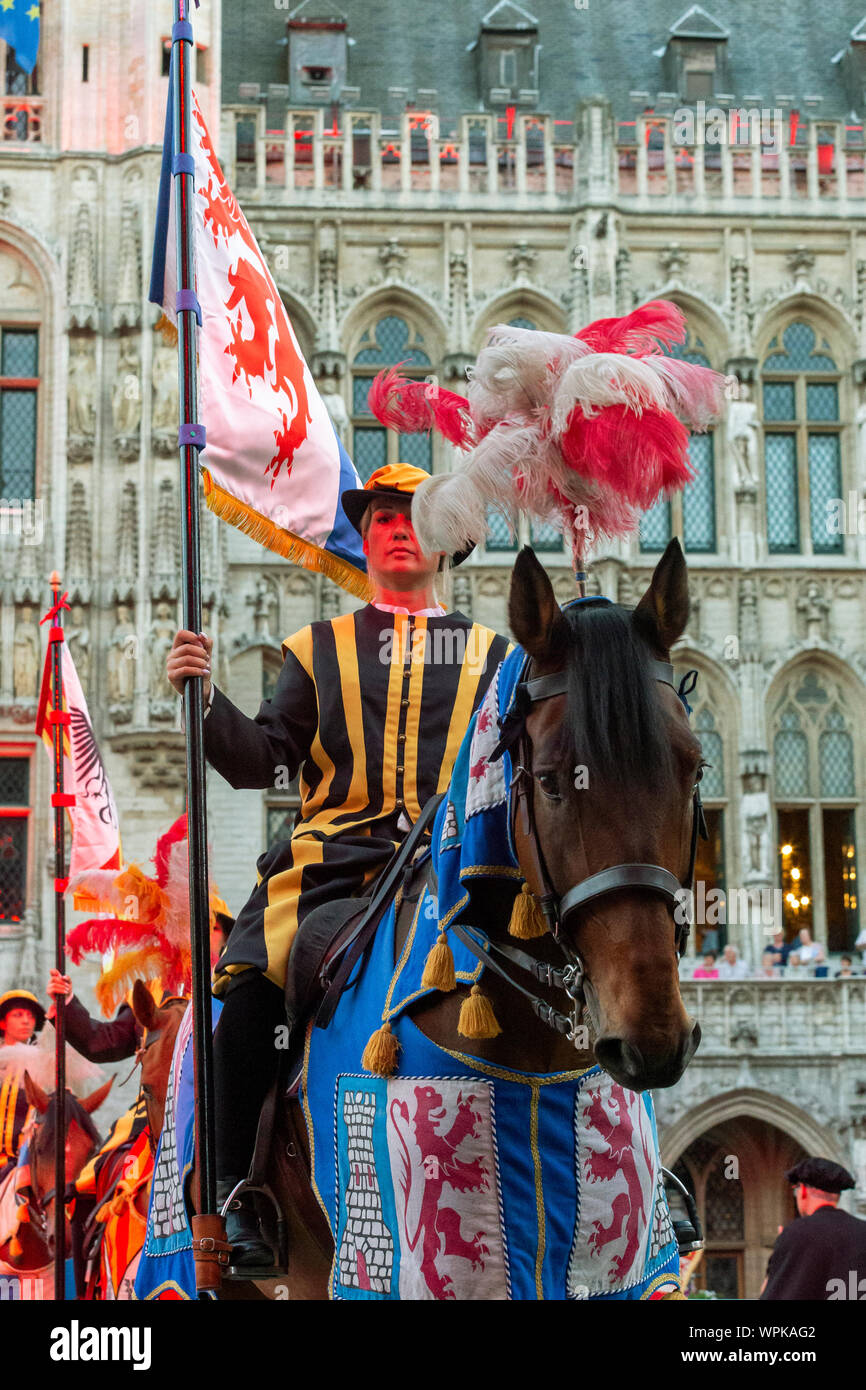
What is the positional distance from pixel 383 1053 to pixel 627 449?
125 centimetres

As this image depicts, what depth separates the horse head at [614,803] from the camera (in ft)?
9.43

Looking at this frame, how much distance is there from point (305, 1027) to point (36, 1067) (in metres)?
6.37

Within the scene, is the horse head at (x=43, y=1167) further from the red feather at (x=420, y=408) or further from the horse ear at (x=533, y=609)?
the horse ear at (x=533, y=609)

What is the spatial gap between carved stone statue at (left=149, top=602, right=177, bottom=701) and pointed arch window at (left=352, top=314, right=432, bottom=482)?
298cm

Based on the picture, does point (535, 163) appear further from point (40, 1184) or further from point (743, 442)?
point (40, 1184)

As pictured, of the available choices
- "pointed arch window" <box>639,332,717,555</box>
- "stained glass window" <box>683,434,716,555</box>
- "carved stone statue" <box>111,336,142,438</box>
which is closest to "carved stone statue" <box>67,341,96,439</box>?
"carved stone statue" <box>111,336,142,438</box>

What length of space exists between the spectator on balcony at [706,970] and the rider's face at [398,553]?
14.9m

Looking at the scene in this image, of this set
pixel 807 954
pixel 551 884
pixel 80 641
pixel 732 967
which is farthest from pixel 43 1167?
pixel 807 954

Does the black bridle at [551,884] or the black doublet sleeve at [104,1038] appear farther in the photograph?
the black doublet sleeve at [104,1038]

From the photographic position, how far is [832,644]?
21.2 m

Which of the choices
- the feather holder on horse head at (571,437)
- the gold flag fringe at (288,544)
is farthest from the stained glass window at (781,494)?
the feather holder on horse head at (571,437)

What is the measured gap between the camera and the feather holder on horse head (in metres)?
3.55
